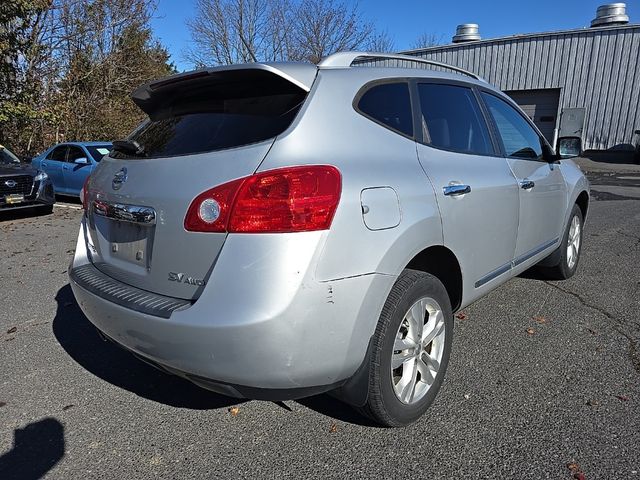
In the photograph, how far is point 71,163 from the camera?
37.1ft

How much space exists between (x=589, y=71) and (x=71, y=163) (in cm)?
2100

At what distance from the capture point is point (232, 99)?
2318mm

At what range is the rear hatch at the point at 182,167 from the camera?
1998mm

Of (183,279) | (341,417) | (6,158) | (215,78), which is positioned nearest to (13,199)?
(6,158)

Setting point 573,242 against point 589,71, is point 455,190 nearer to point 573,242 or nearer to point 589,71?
point 573,242

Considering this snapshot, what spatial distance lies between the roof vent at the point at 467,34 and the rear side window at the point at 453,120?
82.1ft

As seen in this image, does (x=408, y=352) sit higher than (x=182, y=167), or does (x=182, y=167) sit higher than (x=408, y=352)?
(x=182, y=167)

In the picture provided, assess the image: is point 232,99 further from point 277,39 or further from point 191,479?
point 277,39

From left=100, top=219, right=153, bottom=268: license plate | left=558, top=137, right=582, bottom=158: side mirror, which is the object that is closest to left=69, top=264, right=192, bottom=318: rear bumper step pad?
left=100, top=219, right=153, bottom=268: license plate

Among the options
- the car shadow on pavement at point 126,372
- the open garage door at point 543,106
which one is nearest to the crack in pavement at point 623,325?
the car shadow on pavement at point 126,372

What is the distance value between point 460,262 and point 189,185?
60.7 inches

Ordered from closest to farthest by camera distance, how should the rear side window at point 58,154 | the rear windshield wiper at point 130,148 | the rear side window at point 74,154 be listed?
the rear windshield wiper at point 130,148 < the rear side window at point 74,154 < the rear side window at point 58,154

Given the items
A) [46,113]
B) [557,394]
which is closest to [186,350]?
[557,394]

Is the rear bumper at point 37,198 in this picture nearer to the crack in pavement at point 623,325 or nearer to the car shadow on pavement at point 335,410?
the car shadow on pavement at point 335,410
